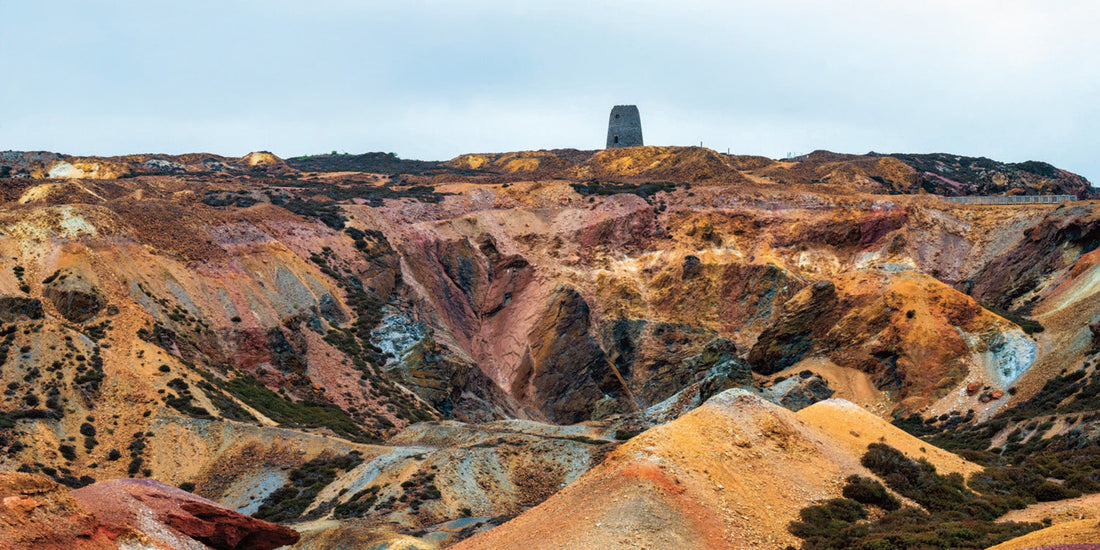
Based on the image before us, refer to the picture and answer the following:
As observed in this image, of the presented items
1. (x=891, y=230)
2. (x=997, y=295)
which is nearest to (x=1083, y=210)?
(x=997, y=295)

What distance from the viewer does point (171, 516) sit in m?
24.1

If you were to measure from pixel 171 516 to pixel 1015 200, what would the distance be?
265 ft

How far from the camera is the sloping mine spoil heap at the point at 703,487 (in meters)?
24.1

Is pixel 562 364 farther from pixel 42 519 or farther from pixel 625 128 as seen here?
pixel 625 128

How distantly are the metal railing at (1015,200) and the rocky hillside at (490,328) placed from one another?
167cm

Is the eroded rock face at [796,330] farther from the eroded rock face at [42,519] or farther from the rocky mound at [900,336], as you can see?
the eroded rock face at [42,519]

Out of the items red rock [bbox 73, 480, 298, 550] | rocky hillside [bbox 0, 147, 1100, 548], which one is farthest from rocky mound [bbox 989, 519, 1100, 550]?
red rock [bbox 73, 480, 298, 550]

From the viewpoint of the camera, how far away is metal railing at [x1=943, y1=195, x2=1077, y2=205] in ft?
262

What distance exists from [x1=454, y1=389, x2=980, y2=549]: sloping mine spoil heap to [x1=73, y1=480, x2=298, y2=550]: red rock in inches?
262

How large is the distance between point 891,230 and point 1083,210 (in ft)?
51.7

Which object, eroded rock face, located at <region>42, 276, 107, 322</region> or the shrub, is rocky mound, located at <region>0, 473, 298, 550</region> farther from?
eroded rock face, located at <region>42, 276, 107, 322</region>

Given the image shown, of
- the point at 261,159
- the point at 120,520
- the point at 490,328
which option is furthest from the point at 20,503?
the point at 261,159

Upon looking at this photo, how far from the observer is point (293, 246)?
6938 centimetres

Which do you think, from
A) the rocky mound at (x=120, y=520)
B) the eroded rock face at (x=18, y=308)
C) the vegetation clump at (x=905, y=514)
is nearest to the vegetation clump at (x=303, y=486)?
the rocky mound at (x=120, y=520)
